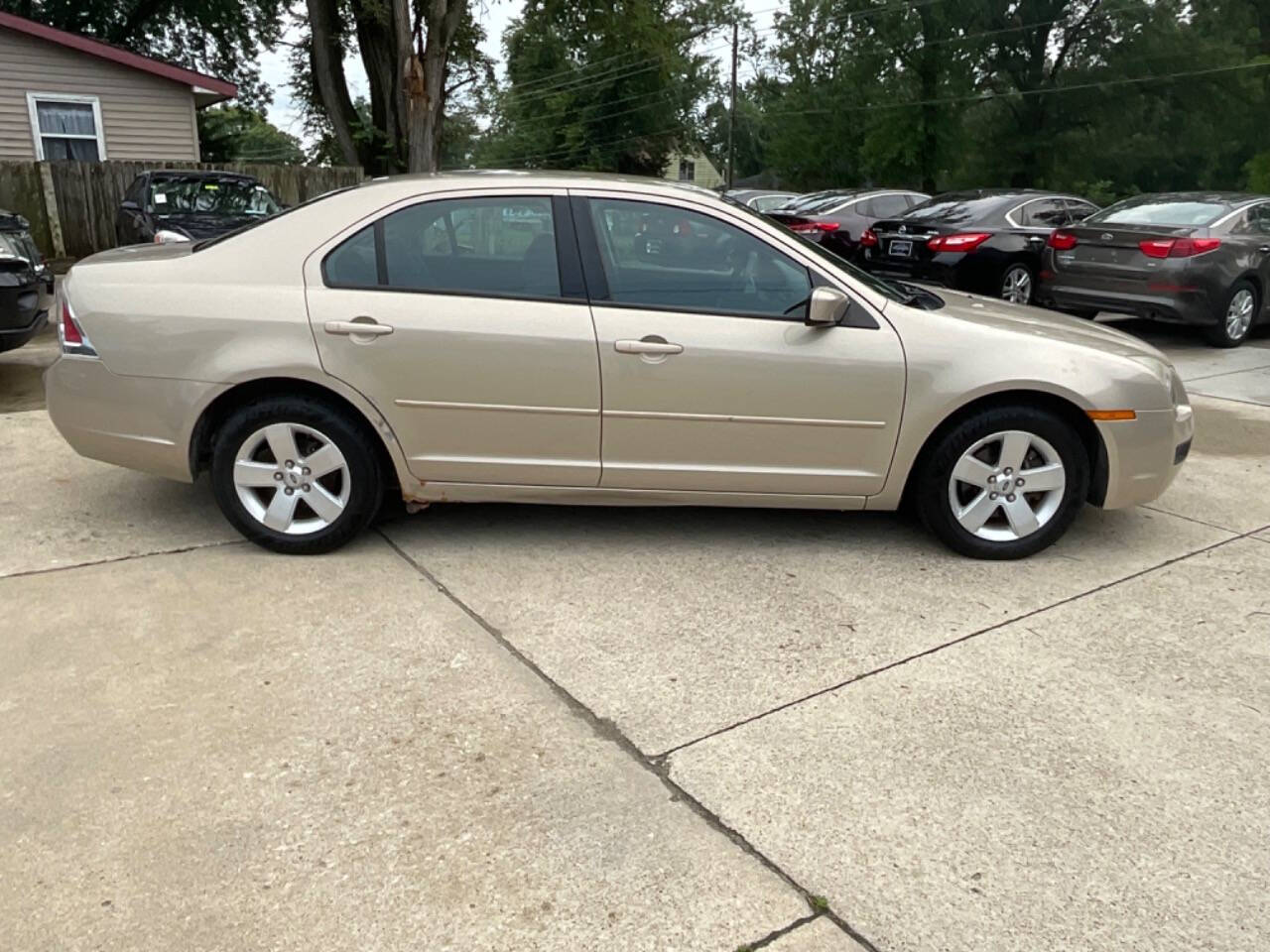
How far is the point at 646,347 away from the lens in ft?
13.3

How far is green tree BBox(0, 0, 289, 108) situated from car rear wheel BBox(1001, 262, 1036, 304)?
2013 cm

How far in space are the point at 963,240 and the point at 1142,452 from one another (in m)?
7.46

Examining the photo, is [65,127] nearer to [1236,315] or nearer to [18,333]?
[18,333]

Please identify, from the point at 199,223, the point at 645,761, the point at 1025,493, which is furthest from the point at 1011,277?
the point at 645,761

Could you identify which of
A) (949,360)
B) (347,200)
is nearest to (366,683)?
(347,200)

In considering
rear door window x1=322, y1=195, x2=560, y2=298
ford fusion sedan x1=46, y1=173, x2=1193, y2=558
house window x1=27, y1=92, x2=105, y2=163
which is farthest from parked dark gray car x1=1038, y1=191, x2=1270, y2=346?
house window x1=27, y1=92, x2=105, y2=163

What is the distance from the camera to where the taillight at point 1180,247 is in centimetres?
932

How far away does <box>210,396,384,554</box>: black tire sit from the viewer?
4148mm

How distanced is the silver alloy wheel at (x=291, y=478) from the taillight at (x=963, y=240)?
8835mm

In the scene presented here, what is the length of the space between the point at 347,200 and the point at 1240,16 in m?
36.2

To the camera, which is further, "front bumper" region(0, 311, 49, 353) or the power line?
the power line

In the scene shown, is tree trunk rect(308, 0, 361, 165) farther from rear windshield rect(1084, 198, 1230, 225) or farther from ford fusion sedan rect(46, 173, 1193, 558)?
ford fusion sedan rect(46, 173, 1193, 558)

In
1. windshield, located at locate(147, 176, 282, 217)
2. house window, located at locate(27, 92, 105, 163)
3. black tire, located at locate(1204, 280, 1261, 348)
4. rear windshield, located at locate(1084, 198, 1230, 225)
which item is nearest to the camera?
black tire, located at locate(1204, 280, 1261, 348)

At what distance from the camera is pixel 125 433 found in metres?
4.22
